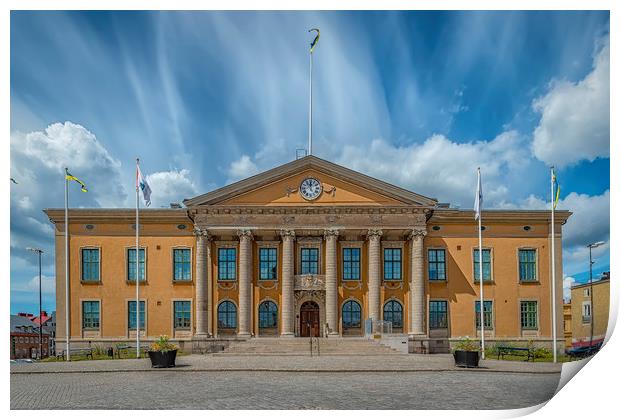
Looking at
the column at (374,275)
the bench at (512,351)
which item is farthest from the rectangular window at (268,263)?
the bench at (512,351)

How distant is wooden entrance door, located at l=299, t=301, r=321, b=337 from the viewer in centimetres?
3997

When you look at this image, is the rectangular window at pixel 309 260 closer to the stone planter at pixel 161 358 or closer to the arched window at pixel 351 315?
the arched window at pixel 351 315

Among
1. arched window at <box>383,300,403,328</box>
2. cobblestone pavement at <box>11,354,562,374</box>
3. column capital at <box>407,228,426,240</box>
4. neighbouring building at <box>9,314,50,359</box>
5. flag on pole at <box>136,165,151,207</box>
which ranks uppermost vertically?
flag on pole at <box>136,165,151,207</box>

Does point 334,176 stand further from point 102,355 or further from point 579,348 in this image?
point 579,348

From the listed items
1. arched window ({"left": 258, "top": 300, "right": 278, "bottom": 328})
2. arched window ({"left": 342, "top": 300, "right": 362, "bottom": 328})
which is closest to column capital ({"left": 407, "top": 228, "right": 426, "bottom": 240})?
arched window ({"left": 342, "top": 300, "right": 362, "bottom": 328})

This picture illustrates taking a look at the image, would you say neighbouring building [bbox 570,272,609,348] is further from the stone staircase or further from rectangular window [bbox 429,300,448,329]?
rectangular window [bbox 429,300,448,329]

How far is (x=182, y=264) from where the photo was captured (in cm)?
4028

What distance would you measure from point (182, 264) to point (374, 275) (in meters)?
11.4

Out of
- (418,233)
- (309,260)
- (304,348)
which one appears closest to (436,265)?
(418,233)

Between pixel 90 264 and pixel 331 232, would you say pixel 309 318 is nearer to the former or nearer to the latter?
pixel 331 232

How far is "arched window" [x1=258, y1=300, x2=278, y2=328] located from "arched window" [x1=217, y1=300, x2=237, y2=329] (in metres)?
1.54
